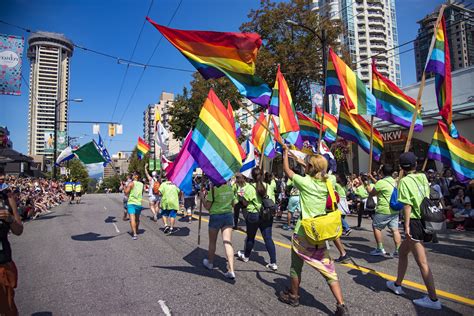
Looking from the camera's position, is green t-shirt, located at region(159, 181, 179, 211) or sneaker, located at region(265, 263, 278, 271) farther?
green t-shirt, located at region(159, 181, 179, 211)

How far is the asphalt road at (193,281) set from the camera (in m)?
3.98

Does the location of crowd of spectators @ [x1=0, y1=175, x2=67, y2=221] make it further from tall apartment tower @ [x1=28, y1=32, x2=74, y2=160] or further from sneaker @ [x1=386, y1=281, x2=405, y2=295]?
tall apartment tower @ [x1=28, y1=32, x2=74, y2=160]

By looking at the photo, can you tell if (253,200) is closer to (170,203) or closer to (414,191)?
(414,191)

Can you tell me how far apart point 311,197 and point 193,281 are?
246 centimetres

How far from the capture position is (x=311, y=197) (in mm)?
3789

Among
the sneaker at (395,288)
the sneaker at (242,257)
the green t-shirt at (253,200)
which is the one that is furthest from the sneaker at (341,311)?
the sneaker at (242,257)

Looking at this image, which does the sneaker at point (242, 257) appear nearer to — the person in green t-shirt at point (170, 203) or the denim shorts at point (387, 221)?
the denim shorts at point (387, 221)

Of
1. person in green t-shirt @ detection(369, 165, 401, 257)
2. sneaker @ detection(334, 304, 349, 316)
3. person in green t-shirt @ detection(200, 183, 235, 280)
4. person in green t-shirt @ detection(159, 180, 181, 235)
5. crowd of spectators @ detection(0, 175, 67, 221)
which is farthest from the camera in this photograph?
crowd of spectators @ detection(0, 175, 67, 221)

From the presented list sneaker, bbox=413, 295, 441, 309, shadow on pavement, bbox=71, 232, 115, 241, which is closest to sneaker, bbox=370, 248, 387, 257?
sneaker, bbox=413, 295, 441, 309

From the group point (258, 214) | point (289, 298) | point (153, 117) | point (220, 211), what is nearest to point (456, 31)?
point (258, 214)

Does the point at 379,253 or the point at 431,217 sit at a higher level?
the point at 431,217

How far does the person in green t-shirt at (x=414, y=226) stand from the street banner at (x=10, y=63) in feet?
39.7

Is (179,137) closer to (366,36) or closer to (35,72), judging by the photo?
(35,72)

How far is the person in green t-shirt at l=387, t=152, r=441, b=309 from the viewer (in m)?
3.87
